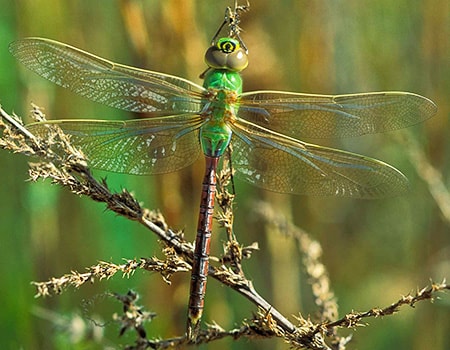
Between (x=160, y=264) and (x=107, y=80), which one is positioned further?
(x=107, y=80)

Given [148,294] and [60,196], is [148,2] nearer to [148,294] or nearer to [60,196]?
[60,196]

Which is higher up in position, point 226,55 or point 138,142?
point 226,55

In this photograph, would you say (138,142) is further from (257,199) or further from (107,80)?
(257,199)

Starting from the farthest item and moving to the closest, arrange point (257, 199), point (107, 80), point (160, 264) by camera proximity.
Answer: point (257, 199) < point (107, 80) < point (160, 264)

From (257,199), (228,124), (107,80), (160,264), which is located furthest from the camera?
(257,199)

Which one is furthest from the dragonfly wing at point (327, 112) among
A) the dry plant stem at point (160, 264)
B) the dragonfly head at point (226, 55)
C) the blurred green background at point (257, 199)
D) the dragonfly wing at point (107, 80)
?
the dry plant stem at point (160, 264)

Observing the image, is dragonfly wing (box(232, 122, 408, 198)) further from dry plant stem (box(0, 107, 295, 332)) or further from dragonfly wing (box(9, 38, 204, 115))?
dry plant stem (box(0, 107, 295, 332))

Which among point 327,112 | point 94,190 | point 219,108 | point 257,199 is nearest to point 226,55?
point 219,108
